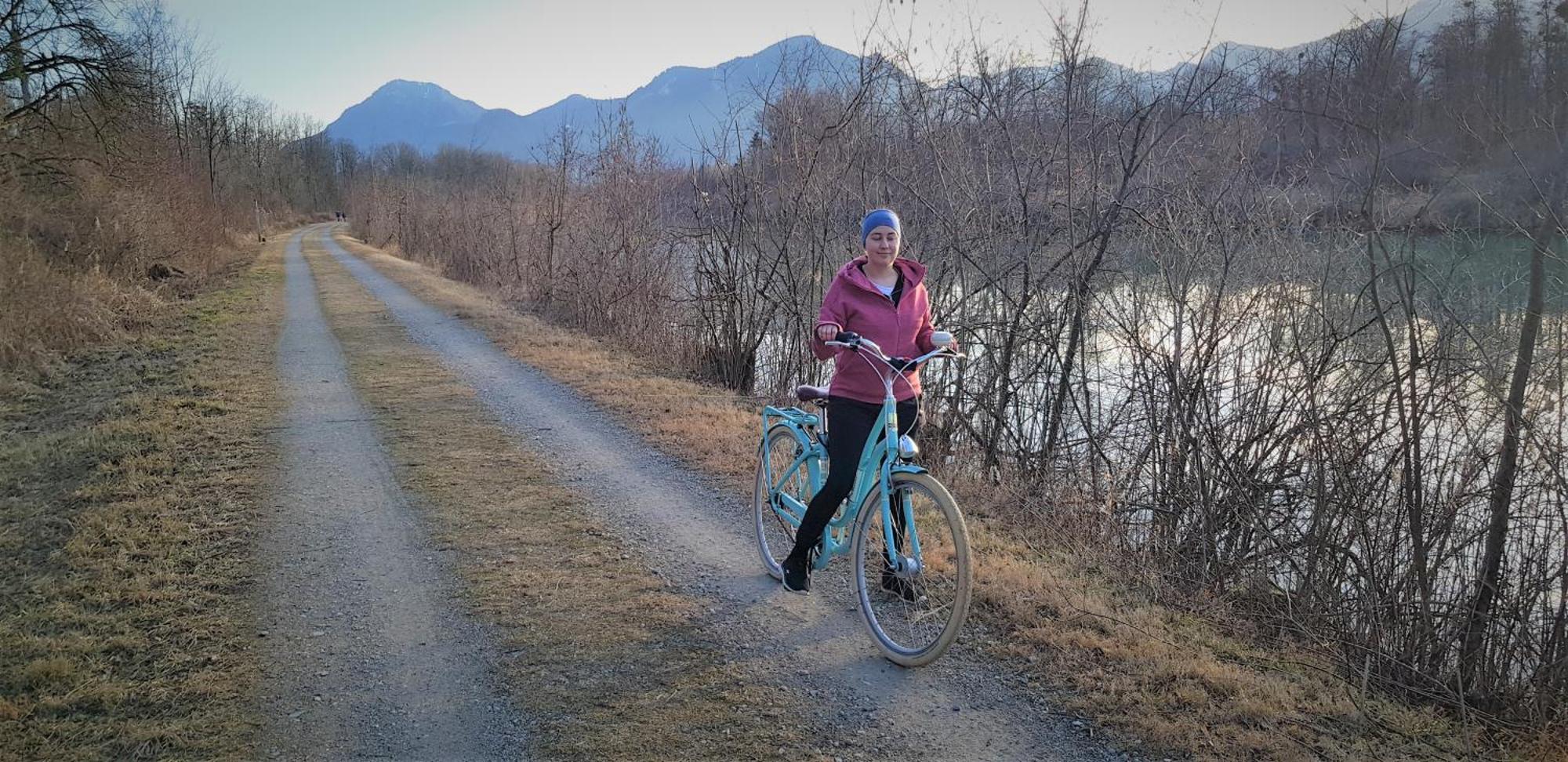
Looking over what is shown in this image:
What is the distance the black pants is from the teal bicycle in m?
0.05

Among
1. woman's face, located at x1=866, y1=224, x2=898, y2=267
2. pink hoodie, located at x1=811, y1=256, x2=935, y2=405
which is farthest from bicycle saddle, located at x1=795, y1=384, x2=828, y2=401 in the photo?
woman's face, located at x1=866, y1=224, x2=898, y2=267

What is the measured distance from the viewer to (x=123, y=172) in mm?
20250

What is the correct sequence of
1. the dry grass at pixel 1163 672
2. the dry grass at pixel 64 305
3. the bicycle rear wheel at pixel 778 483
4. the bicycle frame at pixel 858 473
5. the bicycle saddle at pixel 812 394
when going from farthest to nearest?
the dry grass at pixel 64 305
the bicycle rear wheel at pixel 778 483
the bicycle saddle at pixel 812 394
the bicycle frame at pixel 858 473
the dry grass at pixel 1163 672

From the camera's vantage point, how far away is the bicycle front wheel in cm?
355

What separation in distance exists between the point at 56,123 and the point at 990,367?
2119cm

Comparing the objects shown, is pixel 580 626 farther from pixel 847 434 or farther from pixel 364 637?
pixel 847 434

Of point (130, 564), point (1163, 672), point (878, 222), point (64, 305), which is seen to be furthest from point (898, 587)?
point (64, 305)

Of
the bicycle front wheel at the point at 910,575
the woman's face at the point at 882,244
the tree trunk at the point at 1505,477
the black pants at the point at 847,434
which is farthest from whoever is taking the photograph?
the tree trunk at the point at 1505,477

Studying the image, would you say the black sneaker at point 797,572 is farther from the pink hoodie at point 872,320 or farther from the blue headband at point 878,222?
the blue headband at point 878,222

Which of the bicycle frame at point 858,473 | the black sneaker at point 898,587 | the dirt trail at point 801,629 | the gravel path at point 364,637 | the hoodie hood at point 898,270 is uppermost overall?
the hoodie hood at point 898,270

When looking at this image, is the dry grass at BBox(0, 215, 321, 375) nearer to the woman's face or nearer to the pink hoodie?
the pink hoodie

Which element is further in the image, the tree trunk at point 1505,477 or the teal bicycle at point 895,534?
the tree trunk at point 1505,477

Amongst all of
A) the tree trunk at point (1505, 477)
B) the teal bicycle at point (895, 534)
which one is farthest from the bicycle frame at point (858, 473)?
the tree trunk at point (1505, 477)

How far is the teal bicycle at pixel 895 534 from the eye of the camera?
3637 millimetres
